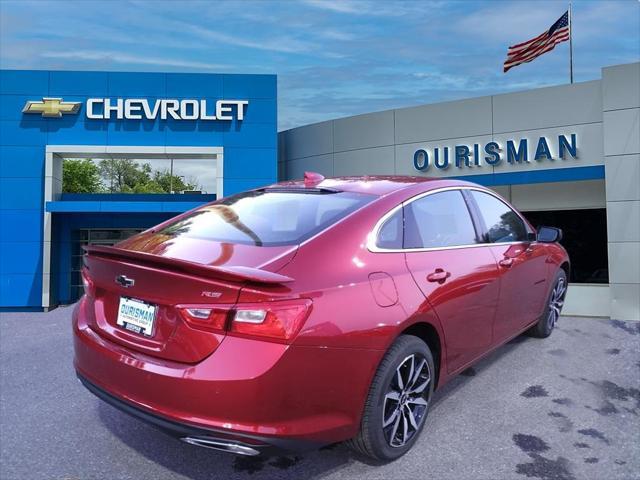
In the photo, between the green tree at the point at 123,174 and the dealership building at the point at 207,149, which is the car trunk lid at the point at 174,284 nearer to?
the dealership building at the point at 207,149

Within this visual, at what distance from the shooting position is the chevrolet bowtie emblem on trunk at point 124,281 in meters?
2.57

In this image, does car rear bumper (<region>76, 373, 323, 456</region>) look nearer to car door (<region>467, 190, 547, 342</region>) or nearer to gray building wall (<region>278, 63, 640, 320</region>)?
car door (<region>467, 190, 547, 342</region>)

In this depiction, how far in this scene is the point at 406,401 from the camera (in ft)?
9.64

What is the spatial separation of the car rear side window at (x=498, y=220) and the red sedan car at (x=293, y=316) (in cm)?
45

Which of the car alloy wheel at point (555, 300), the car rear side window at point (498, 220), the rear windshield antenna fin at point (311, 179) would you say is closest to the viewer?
A: the rear windshield antenna fin at point (311, 179)

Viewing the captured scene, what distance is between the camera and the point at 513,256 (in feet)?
13.7

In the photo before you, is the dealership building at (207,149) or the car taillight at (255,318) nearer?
the car taillight at (255,318)

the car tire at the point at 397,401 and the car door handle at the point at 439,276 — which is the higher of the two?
the car door handle at the point at 439,276

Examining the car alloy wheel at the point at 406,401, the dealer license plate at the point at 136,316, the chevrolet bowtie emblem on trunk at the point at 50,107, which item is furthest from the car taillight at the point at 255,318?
the chevrolet bowtie emblem on trunk at the point at 50,107

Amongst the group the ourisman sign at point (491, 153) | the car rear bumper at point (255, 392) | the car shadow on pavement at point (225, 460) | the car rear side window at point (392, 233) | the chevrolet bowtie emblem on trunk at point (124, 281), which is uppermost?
the ourisman sign at point (491, 153)

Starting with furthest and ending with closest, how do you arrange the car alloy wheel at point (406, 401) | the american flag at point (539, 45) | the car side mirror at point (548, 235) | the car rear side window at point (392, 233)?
the american flag at point (539, 45) < the car side mirror at point (548, 235) < the car rear side window at point (392, 233) < the car alloy wheel at point (406, 401)

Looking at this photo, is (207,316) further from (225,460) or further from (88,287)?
(225,460)

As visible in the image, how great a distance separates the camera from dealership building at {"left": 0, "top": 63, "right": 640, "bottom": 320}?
12.0 meters

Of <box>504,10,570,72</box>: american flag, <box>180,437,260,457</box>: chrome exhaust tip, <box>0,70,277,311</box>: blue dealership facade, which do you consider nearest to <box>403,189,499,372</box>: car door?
<box>180,437,260,457</box>: chrome exhaust tip
